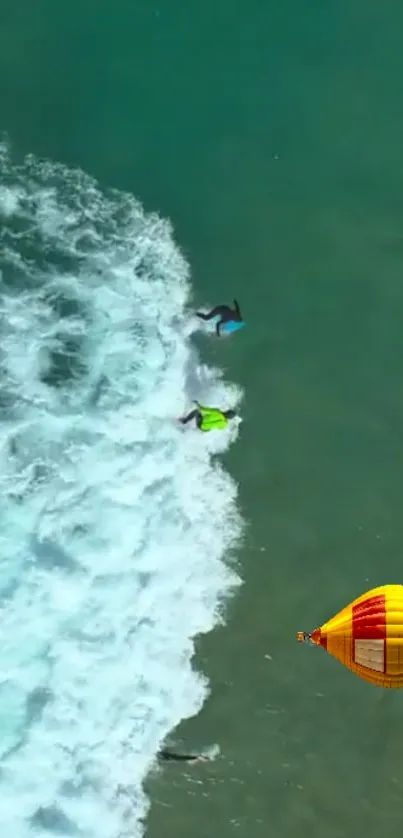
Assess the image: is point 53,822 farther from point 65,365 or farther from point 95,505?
point 65,365

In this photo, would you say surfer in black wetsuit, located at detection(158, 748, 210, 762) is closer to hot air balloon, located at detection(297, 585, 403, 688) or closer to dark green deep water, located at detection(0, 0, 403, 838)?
dark green deep water, located at detection(0, 0, 403, 838)

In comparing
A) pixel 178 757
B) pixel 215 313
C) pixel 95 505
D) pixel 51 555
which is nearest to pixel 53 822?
pixel 178 757

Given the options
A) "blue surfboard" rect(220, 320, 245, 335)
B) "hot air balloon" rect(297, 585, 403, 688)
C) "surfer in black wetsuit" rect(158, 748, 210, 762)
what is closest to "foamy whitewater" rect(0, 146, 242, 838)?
"surfer in black wetsuit" rect(158, 748, 210, 762)

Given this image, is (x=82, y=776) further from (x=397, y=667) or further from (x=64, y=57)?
(x=64, y=57)

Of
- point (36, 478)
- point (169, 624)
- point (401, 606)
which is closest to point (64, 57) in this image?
point (36, 478)

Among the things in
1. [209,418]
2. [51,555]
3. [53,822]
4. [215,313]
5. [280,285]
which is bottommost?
[53,822]

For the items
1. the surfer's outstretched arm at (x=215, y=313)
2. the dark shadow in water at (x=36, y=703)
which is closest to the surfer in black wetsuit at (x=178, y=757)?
the dark shadow in water at (x=36, y=703)
